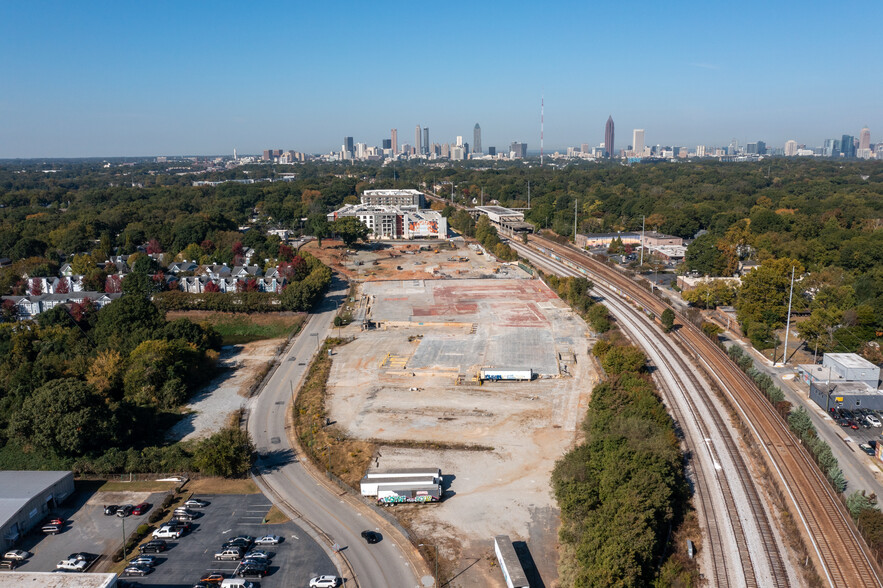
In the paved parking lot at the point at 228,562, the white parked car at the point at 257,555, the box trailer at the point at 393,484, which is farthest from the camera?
the box trailer at the point at 393,484

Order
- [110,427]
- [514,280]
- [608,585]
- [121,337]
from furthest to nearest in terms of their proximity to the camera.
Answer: [514,280], [121,337], [110,427], [608,585]

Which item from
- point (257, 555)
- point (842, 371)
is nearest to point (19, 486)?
point (257, 555)

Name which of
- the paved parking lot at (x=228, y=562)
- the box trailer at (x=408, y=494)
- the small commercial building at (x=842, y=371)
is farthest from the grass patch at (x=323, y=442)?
the small commercial building at (x=842, y=371)

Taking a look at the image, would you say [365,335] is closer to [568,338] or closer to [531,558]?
[568,338]

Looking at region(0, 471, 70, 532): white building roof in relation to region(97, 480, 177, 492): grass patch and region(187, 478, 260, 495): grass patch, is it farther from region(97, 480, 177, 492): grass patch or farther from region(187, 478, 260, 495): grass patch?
region(187, 478, 260, 495): grass patch

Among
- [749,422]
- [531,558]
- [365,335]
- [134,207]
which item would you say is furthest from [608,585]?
[134,207]

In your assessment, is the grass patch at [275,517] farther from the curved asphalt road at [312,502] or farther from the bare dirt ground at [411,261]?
the bare dirt ground at [411,261]

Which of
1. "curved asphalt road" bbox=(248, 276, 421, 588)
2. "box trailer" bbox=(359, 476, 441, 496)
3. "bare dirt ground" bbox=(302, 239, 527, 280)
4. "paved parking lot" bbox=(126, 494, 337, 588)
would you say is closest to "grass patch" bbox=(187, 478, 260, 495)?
"curved asphalt road" bbox=(248, 276, 421, 588)

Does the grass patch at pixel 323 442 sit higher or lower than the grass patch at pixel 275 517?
higher
